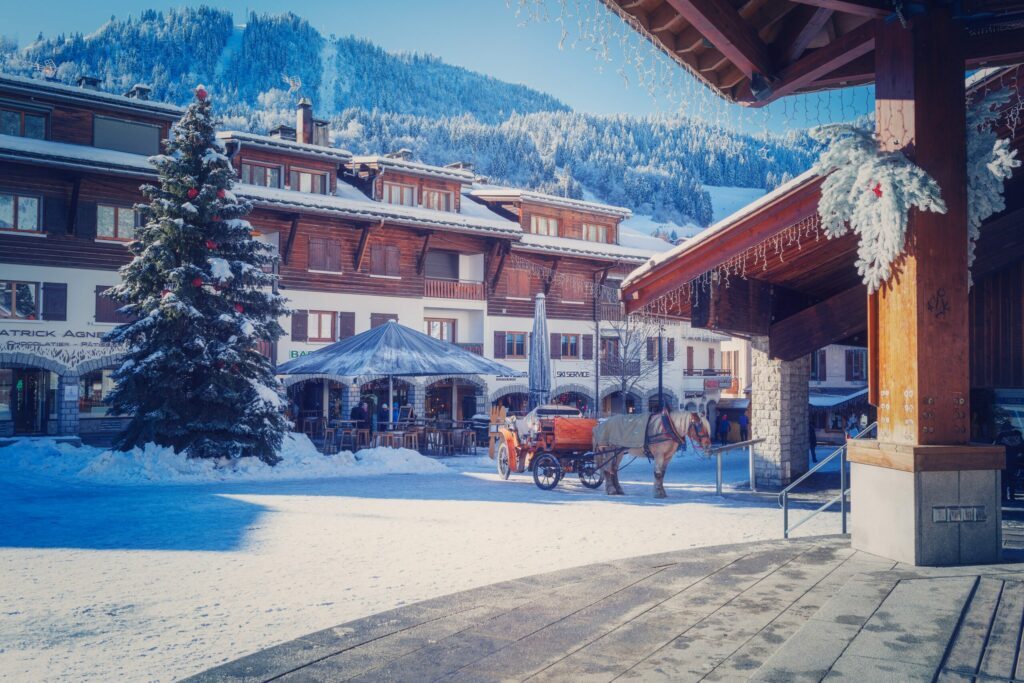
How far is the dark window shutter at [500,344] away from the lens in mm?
38188

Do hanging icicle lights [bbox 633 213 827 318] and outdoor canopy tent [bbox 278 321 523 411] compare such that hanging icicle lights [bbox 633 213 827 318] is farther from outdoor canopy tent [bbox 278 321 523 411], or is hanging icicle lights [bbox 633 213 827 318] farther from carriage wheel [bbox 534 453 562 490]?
outdoor canopy tent [bbox 278 321 523 411]

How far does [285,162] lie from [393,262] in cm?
572

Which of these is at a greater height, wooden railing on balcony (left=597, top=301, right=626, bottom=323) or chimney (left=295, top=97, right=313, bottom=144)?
chimney (left=295, top=97, right=313, bottom=144)

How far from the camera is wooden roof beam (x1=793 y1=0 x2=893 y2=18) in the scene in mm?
6324

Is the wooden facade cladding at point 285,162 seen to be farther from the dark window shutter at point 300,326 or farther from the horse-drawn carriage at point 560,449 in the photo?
the horse-drawn carriage at point 560,449

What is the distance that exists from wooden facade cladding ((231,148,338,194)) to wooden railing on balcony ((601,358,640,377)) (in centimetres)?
1551

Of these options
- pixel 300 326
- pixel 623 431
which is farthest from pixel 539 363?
pixel 300 326

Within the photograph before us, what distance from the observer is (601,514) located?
12664mm

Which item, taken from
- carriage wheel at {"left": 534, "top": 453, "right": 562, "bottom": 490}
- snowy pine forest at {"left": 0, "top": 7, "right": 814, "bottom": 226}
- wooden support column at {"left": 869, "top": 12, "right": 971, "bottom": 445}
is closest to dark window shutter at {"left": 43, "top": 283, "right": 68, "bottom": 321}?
carriage wheel at {"left": 534, "top": 453, "right": 562, "bottom": 490}

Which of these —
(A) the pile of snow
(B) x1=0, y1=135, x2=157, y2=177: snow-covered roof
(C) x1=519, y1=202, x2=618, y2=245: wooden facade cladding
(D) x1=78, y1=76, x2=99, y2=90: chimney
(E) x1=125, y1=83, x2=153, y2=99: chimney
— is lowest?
(A) the pile of snow

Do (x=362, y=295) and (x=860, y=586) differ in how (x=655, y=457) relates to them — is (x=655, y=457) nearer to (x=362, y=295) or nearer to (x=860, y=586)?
(x=860, y=586)

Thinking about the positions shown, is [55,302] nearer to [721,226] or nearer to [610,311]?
[721,226]

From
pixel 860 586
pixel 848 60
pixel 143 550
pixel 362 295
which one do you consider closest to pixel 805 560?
pixel 860 586

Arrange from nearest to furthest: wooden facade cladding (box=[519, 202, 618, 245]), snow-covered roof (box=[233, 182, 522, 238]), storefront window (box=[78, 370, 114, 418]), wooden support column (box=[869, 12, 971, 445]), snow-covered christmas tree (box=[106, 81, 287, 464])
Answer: wooden support column (box=[869, 12, 971, 445]) < snow-covered christmas tree (box=[106, 81, 287, 464]) < storefront window (box=[78, 370, 114, 418]) < snow-covered roof (box=[233, 182, 522, 238]) < wooden facade cladding (box=[519, 202, 618, 245])
